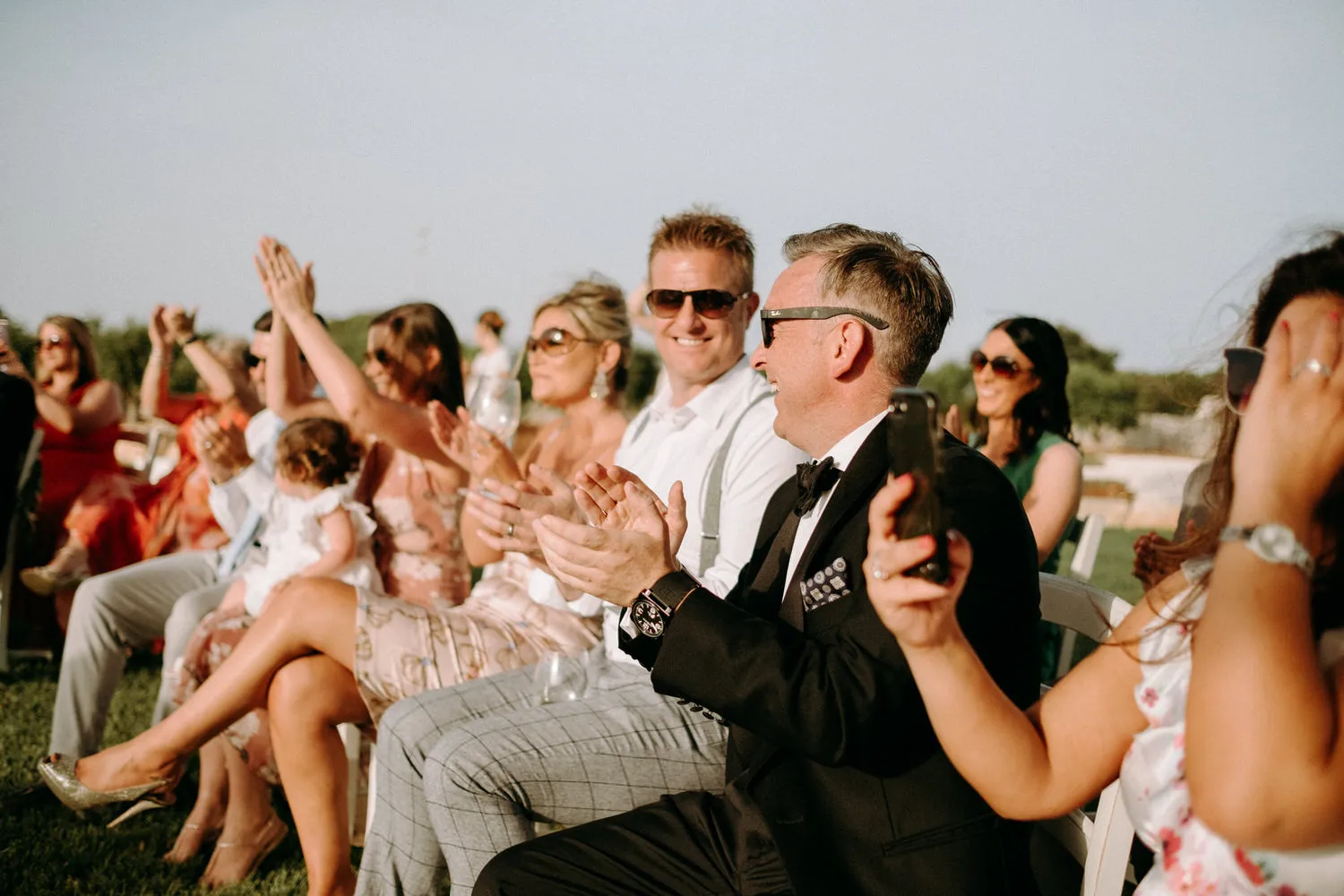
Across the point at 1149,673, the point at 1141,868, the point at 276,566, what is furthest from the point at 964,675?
the point at 276,566

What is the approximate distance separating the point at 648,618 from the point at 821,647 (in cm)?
34

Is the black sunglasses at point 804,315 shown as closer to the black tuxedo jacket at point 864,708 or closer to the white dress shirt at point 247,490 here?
the black tuxedo jacket at point 864,708

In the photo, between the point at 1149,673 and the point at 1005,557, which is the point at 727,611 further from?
the point at 1149,673

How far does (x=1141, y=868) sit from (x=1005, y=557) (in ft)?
4.79

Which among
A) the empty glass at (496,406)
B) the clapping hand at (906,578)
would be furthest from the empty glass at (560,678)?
the clapping hand at (906,578)

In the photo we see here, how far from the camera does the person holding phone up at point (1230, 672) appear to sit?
1367mm

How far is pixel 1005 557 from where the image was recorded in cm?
201

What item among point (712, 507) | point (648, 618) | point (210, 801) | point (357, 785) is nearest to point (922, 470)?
point (648, 618)

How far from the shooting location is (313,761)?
3295mm

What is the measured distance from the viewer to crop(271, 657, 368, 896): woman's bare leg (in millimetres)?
3275

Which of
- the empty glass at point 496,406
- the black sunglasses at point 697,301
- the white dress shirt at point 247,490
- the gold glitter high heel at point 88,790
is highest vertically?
the black sunglasses at point 697,301

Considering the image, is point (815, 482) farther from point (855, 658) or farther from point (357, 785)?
point (357, 785)

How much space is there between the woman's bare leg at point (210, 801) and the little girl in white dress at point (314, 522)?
55 centimetres

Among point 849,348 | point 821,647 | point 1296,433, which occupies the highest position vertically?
point 849,348
